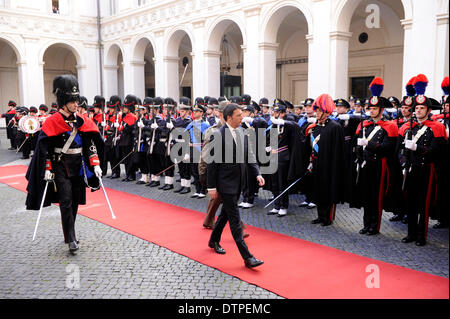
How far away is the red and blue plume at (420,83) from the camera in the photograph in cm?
534

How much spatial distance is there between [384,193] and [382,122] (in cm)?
106

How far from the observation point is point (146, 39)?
21.6 m

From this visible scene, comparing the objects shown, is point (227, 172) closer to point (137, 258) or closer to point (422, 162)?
point (137, 258)

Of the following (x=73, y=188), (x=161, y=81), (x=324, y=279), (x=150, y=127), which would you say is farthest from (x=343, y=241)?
(x=161, y=81)

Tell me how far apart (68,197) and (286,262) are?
296 centimetres

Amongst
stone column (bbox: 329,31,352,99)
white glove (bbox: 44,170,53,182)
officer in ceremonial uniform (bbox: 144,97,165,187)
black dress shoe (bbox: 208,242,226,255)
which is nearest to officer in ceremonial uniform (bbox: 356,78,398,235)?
black dress shoe (bbox: 208,242,226,255)

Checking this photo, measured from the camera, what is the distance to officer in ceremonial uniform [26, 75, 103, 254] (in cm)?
501

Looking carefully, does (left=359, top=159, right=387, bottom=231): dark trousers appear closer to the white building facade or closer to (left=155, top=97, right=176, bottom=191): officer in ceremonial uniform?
(left=155, top=97, right=176, bottom=191): officer in ceremonial uniform

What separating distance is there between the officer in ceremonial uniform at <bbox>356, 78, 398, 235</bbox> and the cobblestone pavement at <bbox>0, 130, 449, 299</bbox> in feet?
1.19

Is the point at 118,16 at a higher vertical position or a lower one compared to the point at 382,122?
higher

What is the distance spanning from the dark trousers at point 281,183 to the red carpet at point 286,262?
3.42 ft

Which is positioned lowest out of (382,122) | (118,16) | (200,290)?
(200,290)

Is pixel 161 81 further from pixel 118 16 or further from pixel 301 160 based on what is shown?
pixel 301 160

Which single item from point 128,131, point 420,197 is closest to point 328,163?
point 420,197
